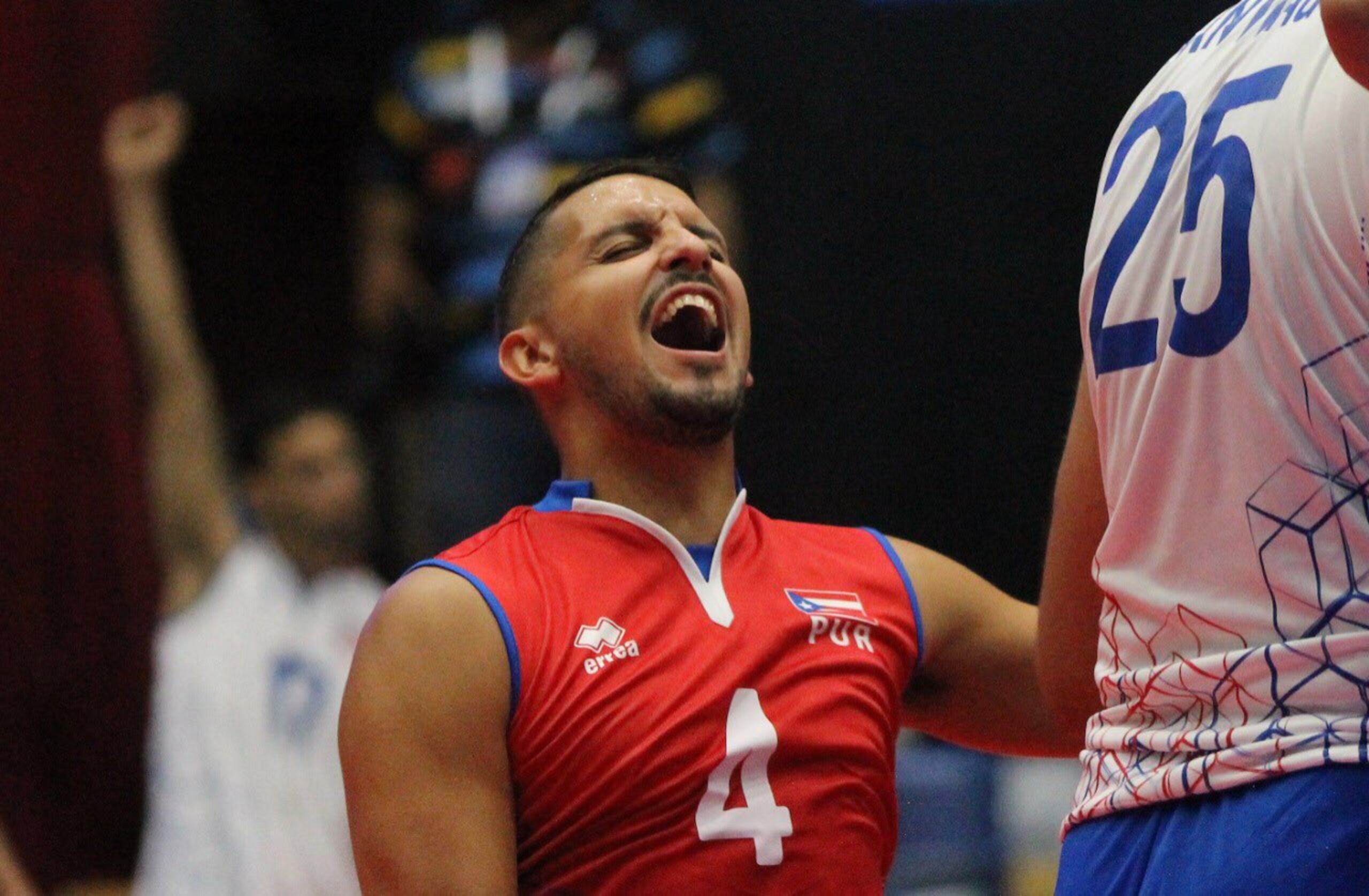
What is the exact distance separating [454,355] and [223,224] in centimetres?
96

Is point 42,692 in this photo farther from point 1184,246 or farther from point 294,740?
point 1184,246

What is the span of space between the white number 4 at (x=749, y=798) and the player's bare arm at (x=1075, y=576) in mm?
359

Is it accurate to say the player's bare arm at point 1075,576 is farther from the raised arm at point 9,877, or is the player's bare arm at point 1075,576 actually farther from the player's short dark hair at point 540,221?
the raised arm at point 9,877

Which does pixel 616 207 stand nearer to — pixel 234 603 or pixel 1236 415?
pixel 1236 415

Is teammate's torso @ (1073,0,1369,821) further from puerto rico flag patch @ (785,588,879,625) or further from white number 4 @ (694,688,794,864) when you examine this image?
puerto rico flag patch @ (785,588,879,625)

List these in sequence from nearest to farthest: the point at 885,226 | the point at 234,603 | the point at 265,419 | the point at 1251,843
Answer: the point at 1251,843
the point at 234,603
the point at 265,419
the point at 885,226

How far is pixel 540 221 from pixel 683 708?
30.7 inches

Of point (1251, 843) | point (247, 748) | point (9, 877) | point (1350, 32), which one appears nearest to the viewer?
point (1350, 32)

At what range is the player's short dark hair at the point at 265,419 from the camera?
4.69 metres

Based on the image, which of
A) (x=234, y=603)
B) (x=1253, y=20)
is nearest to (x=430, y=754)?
(x=1253, y=20)

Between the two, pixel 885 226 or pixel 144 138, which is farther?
pixel 885 226

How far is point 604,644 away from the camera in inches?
85.9

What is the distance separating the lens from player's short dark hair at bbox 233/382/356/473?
185 inches

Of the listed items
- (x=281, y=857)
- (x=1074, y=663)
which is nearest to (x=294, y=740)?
(x=281, y=857)
